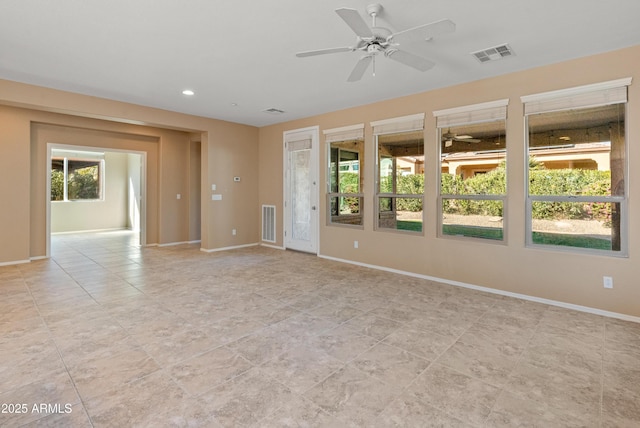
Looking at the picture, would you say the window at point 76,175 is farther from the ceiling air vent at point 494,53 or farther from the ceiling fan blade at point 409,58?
the ceiling air vent at point 494,53

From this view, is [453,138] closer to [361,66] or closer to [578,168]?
[578,168]

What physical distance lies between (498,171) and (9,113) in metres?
7.33

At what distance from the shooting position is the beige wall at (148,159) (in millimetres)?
5082

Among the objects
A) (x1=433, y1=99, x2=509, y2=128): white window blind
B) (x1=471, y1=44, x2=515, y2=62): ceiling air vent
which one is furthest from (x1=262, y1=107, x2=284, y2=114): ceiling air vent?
(x1=471, y1=44, x2=515, y2=62): ceiling air vent

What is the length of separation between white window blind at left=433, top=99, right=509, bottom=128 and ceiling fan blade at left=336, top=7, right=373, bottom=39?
225 cm

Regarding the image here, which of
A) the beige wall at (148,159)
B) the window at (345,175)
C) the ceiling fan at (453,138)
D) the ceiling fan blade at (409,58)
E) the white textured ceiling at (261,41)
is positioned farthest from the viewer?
the window at (345,175)

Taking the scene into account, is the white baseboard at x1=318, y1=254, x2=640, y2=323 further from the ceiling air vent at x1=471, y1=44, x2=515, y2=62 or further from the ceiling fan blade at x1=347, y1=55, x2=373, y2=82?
the ceiling fan blade at x1=347, y1=55, x2=373, y2=82

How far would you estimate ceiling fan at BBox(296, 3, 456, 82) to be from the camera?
2236 mm

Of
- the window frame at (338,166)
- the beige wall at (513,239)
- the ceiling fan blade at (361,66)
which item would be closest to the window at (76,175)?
the window frame at (338,166)

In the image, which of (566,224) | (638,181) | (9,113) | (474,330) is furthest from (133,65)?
(638,181)

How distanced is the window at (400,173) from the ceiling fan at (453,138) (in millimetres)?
333

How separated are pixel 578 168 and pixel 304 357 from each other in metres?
3.52

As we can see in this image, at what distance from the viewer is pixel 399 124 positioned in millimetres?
4910

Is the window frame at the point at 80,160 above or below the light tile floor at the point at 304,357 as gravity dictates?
above
